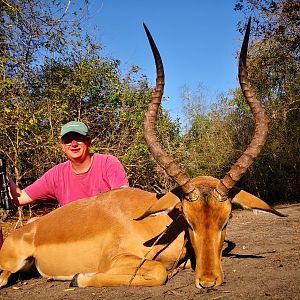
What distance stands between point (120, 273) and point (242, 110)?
20303mm

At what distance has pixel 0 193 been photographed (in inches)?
249

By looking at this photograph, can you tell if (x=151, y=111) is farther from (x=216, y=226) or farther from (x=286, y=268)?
(x=286, y=268)

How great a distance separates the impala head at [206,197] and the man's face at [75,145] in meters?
1.72

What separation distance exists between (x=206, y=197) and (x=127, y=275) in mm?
1213

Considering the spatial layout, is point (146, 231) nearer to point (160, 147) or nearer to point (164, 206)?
point (164, 206)

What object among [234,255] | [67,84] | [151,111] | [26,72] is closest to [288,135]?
[67,84]

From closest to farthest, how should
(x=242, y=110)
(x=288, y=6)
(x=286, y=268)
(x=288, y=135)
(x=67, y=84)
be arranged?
(x=286, y=268), (x=67, y=84), (x=288, y=6), (x=288, y=135), (x=242, y=110)

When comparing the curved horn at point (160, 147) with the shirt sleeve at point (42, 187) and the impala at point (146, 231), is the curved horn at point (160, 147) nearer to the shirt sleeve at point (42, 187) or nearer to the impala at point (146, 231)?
the impala at point (146, 231)

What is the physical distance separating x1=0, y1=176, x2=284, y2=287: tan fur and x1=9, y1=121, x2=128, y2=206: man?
639 millimetres

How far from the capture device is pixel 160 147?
5055 mm

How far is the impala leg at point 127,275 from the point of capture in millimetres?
4598

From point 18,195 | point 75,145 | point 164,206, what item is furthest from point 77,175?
point 164,206

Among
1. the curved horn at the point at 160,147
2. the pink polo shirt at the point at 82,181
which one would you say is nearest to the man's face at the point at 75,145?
the pink polo shirt at the point at 82,181

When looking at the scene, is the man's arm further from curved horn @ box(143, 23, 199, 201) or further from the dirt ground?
curved horn @ box(143, 23, 199, 201)
